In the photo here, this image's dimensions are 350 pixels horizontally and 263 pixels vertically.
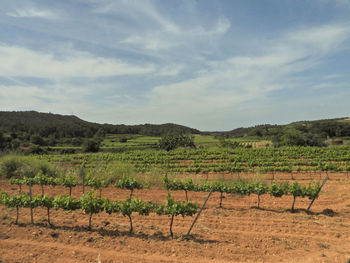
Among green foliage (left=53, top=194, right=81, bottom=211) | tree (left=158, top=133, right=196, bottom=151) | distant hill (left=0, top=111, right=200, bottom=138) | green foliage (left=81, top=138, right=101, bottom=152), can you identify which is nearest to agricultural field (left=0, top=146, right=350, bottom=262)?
green foliage (left=53, top=194, right=81, bottom=211)

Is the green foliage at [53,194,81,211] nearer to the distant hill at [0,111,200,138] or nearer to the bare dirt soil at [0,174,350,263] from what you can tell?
the bare dirt soil at [0,174,350,263]

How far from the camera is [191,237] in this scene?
20.7 feet

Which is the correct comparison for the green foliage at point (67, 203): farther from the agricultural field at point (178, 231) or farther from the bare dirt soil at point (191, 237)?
the bare dirt soil at point (191, 237)

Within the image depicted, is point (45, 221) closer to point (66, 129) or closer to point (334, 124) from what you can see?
point (66, 129)

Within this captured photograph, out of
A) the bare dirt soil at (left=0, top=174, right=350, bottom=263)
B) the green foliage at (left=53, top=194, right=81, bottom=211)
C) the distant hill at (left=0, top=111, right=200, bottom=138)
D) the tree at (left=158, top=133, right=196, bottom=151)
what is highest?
the distant hill at (left=0, top=111, right=200, bottom=138)

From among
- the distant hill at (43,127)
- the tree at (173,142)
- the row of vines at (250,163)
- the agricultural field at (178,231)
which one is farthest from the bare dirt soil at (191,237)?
the distant hill at (43,127)

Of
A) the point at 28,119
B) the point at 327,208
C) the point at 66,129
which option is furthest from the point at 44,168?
the point at 28,119

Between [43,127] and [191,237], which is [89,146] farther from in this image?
A: [191,237]

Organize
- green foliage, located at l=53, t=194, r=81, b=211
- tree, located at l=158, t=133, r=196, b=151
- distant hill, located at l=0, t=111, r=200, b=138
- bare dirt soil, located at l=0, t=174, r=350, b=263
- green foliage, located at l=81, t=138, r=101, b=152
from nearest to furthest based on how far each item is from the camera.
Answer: bare dirt soil, located at l=0, t=174, r=350, b=263
green foliage, located at l=53, t=194, r=81, b=211
green foliage, located at l=81, t=138, r=101, b=152
tree, located at l=158, t=133, r=196, b=151
distant hill, located at l=0, t=111, r=200, b=138

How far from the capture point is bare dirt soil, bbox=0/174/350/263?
5.29 meters

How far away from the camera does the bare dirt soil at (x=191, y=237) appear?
5285 mm

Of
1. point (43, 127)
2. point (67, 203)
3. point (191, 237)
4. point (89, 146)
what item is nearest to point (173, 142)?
point (89, 146)

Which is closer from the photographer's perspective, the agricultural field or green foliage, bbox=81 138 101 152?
the agricultural field

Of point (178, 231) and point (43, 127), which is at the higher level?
point (43, 127)
